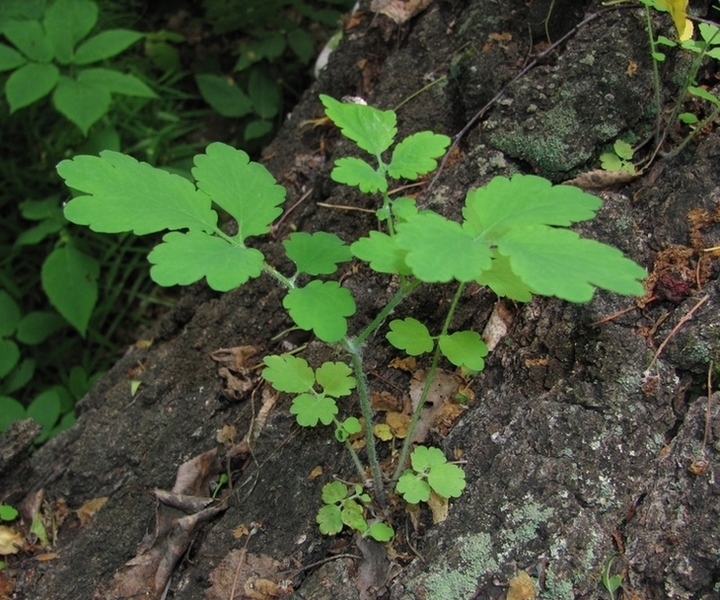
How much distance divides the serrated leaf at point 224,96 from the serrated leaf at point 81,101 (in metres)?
0.89

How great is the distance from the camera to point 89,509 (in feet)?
7.07

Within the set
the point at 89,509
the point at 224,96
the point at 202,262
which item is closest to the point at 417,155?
the point at 202,262

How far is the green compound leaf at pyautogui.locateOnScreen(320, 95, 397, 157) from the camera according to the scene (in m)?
1.62

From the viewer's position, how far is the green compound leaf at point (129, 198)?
1.44m

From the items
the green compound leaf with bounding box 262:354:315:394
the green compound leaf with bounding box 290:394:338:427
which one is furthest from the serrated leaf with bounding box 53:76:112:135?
the green compound leaf with bounding box 290:394:338:427

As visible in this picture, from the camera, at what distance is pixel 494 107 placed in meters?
2.19

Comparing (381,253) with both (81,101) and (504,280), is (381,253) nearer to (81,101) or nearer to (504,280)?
(504,280)

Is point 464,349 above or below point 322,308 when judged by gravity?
below

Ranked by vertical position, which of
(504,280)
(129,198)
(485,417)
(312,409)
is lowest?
(485,417)

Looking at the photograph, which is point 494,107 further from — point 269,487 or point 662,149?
point 269,487

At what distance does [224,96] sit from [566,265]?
130 inches

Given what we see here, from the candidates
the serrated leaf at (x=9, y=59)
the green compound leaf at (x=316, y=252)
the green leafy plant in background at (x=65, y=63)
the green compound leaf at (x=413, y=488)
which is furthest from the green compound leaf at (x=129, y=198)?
the serrated leaf at (x=9, y=59)

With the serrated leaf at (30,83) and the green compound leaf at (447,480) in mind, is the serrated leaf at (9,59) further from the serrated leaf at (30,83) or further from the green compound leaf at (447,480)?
the green compound leaf at (447,480)

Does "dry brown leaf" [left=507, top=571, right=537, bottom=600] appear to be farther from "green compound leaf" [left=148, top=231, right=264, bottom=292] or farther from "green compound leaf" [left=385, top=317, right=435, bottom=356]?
"green compound leaf" [left=148, top=231, right=264, bottom=292]
